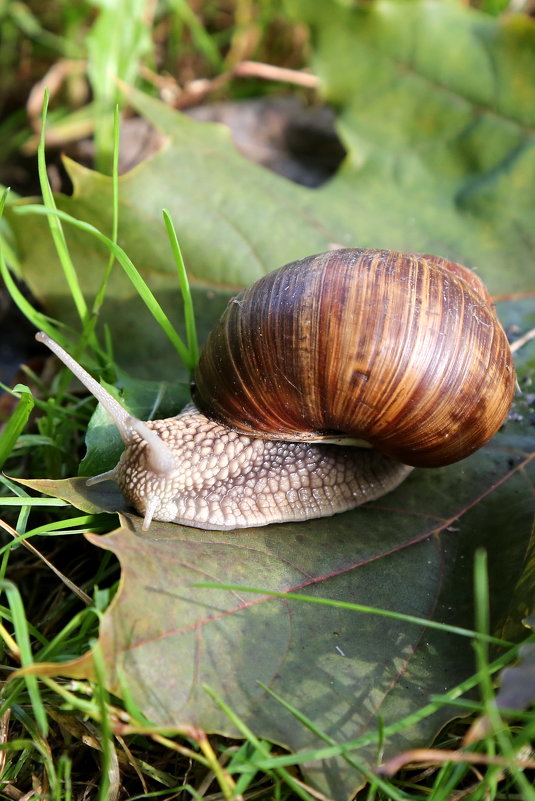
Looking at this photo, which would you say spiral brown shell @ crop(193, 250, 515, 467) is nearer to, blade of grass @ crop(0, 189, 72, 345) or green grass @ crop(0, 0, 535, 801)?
green grass @ crop(0, 0, 535, 801)

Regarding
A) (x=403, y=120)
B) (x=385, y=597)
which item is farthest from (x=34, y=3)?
(x=385, y=597)

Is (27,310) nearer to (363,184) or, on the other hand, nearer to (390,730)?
(363,184)

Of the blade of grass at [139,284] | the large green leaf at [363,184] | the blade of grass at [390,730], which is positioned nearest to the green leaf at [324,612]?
the blade of grass at [390,730]

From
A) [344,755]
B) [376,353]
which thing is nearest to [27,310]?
[376,353]

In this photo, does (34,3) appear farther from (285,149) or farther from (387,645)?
(387,645)

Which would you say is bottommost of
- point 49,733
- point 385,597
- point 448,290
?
point 49,733

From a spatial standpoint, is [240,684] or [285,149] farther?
[285,149]

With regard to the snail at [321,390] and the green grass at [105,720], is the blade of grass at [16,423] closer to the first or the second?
the green grass at [105,720]

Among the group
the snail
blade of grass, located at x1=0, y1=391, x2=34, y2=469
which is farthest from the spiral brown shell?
blade of grass, located at x1=0, y1=391, x2=34, y2=469
